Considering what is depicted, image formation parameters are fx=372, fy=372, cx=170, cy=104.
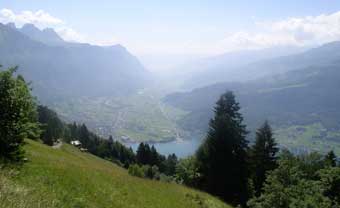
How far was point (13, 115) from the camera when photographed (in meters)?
15.3

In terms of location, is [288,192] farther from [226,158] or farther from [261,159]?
[261,159]

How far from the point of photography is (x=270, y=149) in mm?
51188

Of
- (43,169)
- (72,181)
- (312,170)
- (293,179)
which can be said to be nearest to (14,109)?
(43,169)

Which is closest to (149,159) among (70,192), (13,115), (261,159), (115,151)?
(115,151)

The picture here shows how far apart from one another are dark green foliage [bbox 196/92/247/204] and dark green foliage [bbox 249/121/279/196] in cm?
201

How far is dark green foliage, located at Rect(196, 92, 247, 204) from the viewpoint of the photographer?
4719cm

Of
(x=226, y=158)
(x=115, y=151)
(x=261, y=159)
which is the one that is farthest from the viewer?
(x=115, y=151)

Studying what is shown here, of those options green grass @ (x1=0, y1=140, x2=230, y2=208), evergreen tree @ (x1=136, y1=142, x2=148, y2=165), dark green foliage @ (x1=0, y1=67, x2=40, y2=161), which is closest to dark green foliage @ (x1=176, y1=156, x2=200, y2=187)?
green grass @ (x1=0, y1=140, x2=230, y2=208)

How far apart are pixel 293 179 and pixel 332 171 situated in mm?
17417

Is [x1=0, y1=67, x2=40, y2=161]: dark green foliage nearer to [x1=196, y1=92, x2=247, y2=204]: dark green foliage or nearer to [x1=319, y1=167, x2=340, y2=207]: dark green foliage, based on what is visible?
[x1=196, y1=92, x2=247, y2=204]: dark green foliage

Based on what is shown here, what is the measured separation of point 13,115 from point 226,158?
3571 centimetres

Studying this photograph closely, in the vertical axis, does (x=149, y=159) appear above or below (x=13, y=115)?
below

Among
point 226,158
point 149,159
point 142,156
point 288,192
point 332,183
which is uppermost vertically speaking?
point 226,158

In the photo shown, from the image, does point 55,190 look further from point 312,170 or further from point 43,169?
point 312,170
